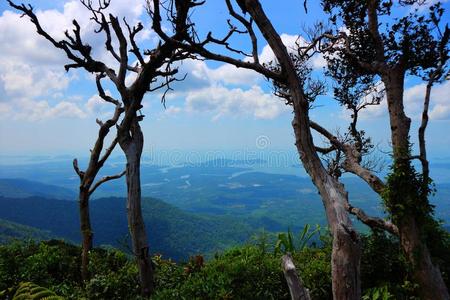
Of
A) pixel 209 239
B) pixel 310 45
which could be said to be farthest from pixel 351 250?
pixel 209 239

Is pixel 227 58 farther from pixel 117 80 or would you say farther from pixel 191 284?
pixel 191 284

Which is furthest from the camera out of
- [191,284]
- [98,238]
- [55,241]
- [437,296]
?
[98,238]

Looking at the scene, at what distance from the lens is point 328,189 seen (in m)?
4.29

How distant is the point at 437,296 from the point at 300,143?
15.2ft

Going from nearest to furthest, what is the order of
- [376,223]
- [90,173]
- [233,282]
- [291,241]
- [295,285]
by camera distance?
[295,285]
[233,282]
[376,223]
[90,173]
[291,241]

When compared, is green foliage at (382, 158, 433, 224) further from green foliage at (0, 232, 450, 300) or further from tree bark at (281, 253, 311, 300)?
tree bark at (281, 253, 311, 300)

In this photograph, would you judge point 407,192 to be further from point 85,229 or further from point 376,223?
point 85,229

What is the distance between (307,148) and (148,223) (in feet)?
444

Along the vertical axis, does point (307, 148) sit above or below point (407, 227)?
above

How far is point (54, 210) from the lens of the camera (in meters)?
153

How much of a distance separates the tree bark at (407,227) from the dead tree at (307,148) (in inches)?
136

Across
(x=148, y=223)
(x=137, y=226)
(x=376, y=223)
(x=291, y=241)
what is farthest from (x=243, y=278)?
(x=148, y=223)

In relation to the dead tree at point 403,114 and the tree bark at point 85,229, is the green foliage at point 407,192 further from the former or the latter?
the tree bark at point 85,229

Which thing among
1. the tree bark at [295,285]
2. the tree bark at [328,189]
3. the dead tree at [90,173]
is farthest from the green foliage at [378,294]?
the dead tree at [90,173]
